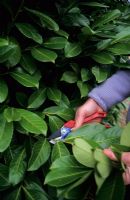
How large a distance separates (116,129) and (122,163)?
34cm

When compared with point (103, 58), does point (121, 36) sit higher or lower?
higher

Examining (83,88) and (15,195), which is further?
(83,88)

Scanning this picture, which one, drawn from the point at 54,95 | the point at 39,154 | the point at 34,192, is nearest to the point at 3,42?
the point at 54,95

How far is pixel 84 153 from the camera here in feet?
3.54

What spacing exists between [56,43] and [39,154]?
1.86 ft

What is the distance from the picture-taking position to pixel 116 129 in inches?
52.5

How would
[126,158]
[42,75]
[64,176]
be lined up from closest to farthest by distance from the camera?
1. [126,158]
2. [64,176]
3. [42,75]

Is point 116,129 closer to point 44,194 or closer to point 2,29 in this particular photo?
point 44,194

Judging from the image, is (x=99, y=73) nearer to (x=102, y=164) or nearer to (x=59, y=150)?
(x=59, y=150)

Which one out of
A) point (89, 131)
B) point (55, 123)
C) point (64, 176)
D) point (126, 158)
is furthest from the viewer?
point (55, 123)

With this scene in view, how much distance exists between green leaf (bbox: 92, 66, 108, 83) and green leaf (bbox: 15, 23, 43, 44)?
0.35 meters

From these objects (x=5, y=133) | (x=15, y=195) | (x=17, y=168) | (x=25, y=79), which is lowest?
(x=15, y=195)

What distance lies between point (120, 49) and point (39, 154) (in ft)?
2.32

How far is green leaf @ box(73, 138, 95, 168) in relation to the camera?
3.52 feet
